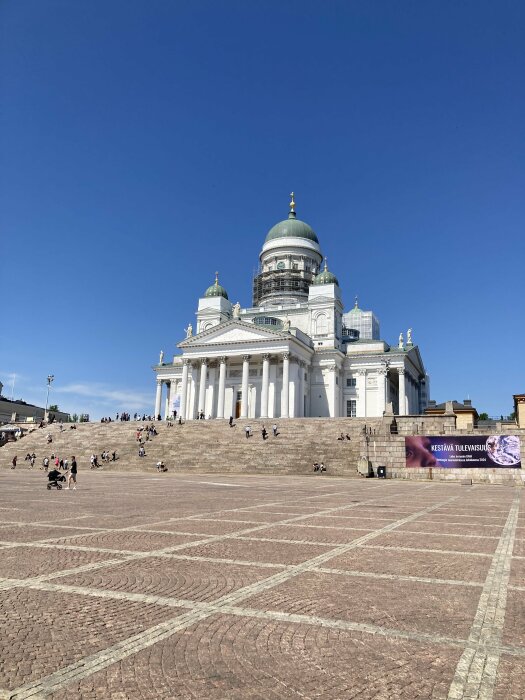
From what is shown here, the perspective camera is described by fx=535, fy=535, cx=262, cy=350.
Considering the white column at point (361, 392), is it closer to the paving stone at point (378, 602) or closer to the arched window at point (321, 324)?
the arched window at point (321, 324)

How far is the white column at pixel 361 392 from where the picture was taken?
69250 mm

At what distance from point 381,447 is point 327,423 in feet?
40.2

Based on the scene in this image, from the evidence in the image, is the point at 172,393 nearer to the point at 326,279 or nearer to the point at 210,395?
the point at 210,395

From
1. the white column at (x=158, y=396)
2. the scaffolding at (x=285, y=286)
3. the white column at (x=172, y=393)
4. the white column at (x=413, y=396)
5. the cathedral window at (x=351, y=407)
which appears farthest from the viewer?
the scaffolding at (x=285, y=286)

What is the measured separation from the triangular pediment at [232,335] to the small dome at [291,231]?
89.3 ft

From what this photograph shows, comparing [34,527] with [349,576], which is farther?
[34,527]

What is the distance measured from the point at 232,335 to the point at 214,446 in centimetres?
2344

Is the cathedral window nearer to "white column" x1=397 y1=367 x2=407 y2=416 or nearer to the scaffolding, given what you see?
"white column" x1=397 y1=367 x2=407 y2=416

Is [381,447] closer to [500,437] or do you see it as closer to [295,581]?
[500,437]

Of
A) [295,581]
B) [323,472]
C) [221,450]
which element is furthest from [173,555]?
[221,450]

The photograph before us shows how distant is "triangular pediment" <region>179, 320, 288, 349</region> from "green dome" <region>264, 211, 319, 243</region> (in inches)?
1071

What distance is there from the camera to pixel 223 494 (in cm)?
2133

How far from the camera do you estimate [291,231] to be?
87.1m

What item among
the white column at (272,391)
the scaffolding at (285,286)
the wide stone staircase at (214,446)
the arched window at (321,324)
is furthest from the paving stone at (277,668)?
the scaffolding at (285,286)
